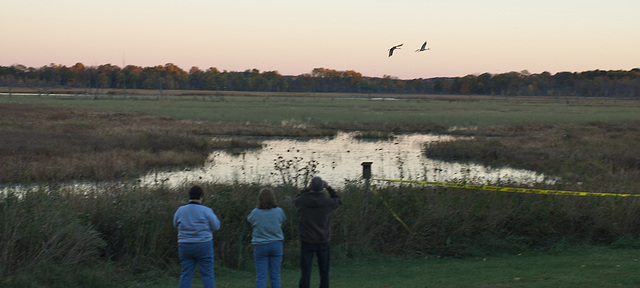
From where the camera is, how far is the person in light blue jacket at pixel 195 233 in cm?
701

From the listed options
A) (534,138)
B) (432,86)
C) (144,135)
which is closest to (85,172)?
(144,135)

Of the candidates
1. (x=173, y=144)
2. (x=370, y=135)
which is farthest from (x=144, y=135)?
Result: (x=370, y=135)

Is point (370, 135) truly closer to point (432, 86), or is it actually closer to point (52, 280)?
point (52, 280)

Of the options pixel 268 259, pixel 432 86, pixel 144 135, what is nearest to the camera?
pixel 268 259

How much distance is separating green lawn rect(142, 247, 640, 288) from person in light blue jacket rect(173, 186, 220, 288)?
1.35 m

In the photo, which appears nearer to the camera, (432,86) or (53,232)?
(53,232)

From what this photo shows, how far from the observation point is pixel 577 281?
8.11 meters

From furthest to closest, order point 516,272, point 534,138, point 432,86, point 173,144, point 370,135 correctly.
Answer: point 432,86
point 370,135
point 534,138
point 173,144
point 516,272

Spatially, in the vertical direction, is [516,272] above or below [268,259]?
below

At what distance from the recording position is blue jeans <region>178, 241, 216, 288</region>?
7102 millimetres

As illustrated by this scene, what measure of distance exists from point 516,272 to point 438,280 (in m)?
1.30

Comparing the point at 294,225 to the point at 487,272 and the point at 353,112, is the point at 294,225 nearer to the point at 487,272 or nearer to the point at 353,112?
the point at 487,272

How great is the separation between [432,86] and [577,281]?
18756cm

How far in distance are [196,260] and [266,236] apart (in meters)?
0.94
